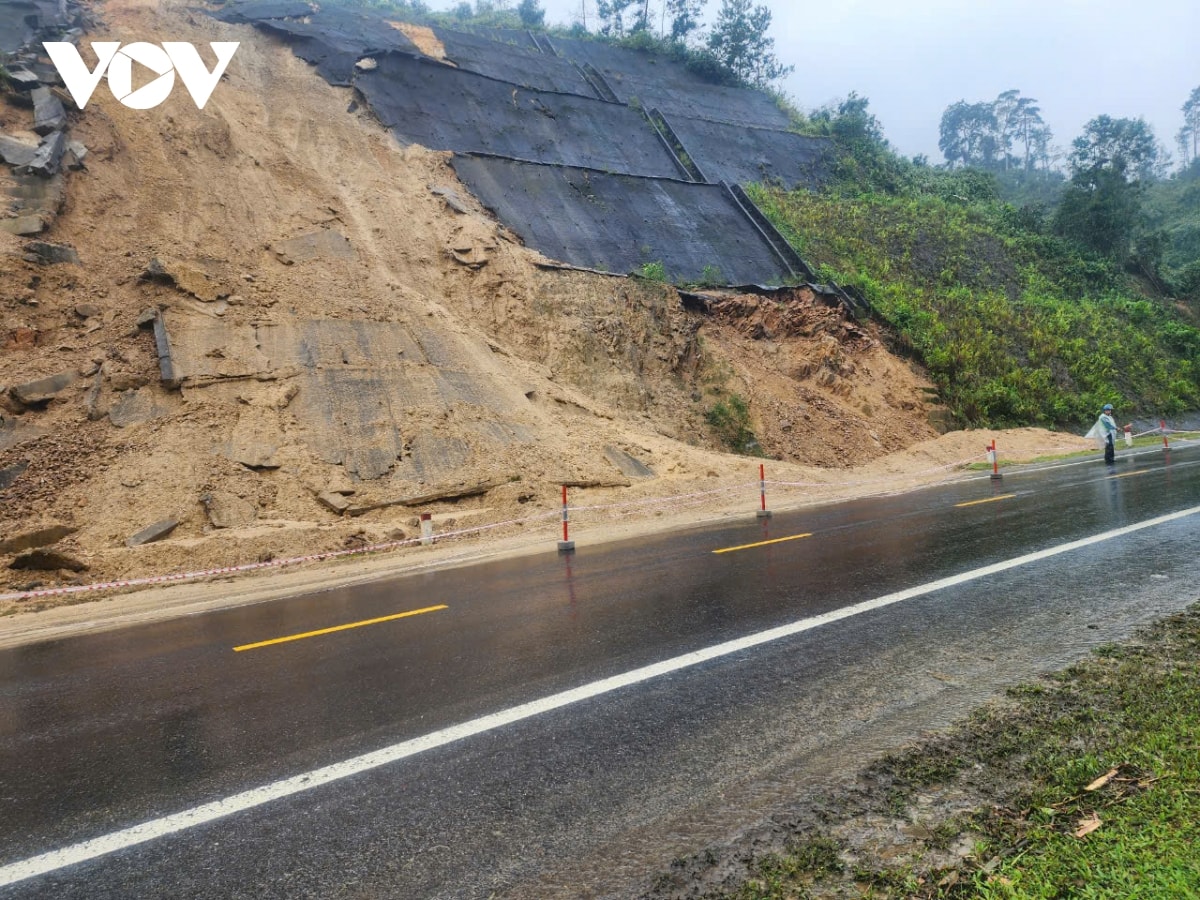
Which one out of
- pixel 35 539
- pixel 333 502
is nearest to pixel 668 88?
pixel 333 502

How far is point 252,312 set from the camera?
50.5ft

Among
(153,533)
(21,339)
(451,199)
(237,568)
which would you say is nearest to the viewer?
(237,568)

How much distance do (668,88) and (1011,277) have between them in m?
21.4

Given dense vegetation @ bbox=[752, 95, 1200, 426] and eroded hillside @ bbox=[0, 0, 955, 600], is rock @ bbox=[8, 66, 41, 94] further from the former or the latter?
dense vegetation @ bbox=[752, 95, 1200, 426]

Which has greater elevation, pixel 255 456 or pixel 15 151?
pixel 15 151

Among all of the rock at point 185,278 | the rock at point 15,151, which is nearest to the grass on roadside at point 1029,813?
the rock at point 185,278

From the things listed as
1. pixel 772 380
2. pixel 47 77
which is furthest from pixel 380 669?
pixel 47 77

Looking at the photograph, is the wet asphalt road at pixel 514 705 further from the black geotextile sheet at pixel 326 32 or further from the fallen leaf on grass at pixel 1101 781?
the black geotextile sheet at pixel 326 32

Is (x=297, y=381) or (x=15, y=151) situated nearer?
(x=297, y=381)

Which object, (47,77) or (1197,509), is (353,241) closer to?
(47,77)

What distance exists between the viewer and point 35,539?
10648 millimetres

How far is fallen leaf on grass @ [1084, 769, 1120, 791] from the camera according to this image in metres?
3.27

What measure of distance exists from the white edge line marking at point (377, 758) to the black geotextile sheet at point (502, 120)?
2401 cm

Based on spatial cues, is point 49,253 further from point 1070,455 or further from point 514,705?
point 1070,455
